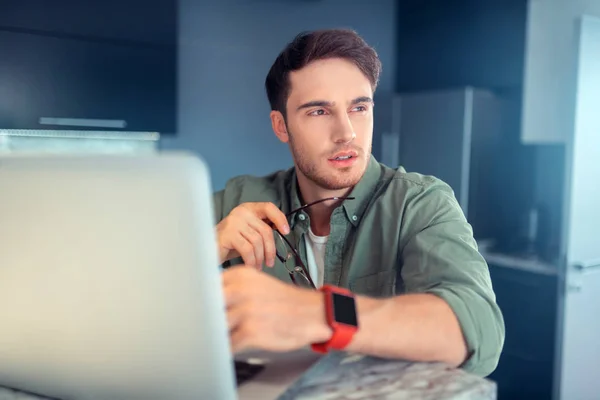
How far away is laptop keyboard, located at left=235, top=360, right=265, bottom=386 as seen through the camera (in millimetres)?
741

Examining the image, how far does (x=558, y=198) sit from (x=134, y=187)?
10.3 feet

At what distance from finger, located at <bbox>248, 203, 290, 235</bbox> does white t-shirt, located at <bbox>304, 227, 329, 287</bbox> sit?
24 cm

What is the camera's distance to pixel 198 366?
56 centimetres

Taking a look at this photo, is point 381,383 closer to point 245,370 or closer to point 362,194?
point 245,370

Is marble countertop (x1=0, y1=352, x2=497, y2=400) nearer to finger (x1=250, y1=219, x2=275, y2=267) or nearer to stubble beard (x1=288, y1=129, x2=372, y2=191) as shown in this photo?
finger (x1=250, y1=219, x2=275, y2=267)

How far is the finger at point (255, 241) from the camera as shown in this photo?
1.23 m

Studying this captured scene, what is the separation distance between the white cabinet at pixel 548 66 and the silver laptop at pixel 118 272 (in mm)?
3095

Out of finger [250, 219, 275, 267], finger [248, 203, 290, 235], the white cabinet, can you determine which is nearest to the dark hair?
finger [248, 203, 290, 235]

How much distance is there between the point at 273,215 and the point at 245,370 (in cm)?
60

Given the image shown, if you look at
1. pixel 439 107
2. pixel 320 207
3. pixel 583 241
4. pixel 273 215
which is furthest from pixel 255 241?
pixel 439 107

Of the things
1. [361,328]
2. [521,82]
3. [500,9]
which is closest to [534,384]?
[521,82]

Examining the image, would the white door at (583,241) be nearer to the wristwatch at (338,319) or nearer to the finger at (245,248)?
the finger at (245,248)

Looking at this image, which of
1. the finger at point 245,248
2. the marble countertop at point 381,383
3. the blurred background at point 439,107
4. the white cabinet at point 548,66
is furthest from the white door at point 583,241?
the marble countertop at point 381,383

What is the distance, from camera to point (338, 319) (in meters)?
0.74
